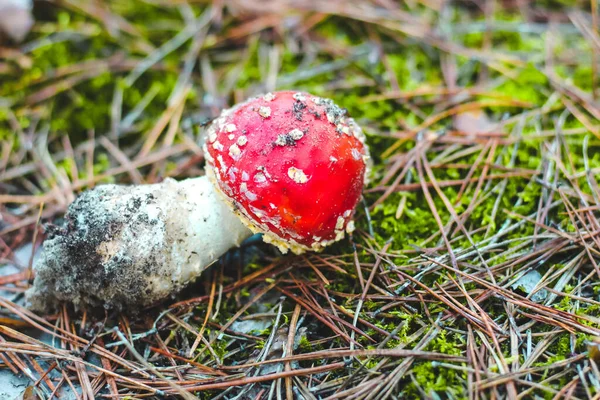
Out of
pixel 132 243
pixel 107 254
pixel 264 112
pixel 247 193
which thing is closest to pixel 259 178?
pixel 247 193

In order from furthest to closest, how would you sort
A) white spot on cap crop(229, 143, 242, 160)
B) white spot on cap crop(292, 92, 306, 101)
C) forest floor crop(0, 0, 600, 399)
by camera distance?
white spot on cap crop(292, 92, 306, 101) < white spot on cap crop(229, 143, 242, 160) < forest floor crop(0, 0, 600, 399)

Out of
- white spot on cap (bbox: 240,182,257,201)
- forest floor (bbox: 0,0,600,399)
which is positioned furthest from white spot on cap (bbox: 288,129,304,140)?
forest floor (bbox: 0,0,600,399)

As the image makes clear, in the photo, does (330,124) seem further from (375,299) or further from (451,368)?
(451,368)

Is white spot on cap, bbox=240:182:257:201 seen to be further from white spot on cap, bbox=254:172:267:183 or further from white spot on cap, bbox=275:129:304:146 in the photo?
white spot on cap, bbox=275:129:304:146

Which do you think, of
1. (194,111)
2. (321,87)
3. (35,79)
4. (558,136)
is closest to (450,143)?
→ (558,136)

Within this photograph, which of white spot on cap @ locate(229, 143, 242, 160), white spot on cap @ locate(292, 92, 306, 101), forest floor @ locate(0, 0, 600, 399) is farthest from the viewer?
white spot on cap @ locate(292, 92, 306, 101)

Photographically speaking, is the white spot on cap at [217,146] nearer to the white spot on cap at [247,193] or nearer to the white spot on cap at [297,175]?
the white spot on cap at [247,193]
